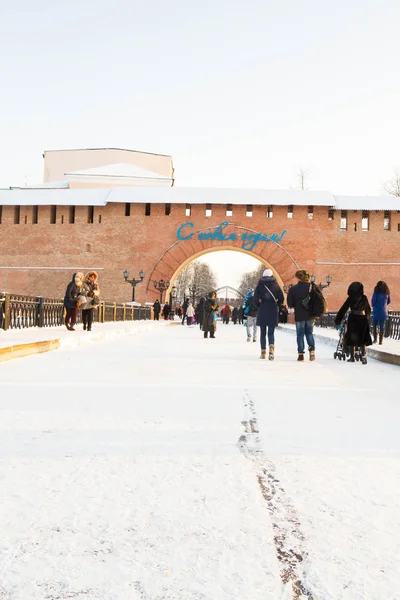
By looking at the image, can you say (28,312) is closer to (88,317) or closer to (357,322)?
(88,317)

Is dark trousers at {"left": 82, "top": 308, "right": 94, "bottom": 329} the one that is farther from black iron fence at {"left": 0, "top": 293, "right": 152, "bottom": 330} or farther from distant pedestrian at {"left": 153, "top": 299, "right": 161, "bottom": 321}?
distant pedestrian at {"left": 153, "top": 299, "right": 161, "bottom": 321}

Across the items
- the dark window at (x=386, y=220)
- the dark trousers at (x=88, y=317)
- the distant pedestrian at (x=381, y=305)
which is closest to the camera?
the distant pedestrian at (x=381, y=305)

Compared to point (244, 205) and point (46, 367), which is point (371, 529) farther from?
point (244, 205)

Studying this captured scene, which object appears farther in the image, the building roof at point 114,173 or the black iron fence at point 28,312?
the building roof at point 114,173

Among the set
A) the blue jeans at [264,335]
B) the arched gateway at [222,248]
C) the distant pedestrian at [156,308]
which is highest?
the arched gateway at [222,248]

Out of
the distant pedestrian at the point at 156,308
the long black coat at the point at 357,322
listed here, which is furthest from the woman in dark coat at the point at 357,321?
the distant pedestrian at the point at 156,308

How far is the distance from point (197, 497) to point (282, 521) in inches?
15.2

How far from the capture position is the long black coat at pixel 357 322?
9438 mm

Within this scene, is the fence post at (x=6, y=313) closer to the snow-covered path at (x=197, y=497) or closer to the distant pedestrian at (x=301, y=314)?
the distant pedestrian at (x=301, y=314)

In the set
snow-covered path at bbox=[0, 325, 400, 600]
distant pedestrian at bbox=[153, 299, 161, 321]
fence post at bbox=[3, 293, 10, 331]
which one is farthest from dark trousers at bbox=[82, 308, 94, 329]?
distant pedestrian at bbox=[153, 299, 161, 321]

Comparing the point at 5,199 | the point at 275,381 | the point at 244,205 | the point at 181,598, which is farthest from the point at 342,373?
the point at 5,199

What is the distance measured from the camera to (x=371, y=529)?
197 cm

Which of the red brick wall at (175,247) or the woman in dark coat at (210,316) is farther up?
the red brick wall at (175,247)

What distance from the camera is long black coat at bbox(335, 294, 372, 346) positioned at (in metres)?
9.44
